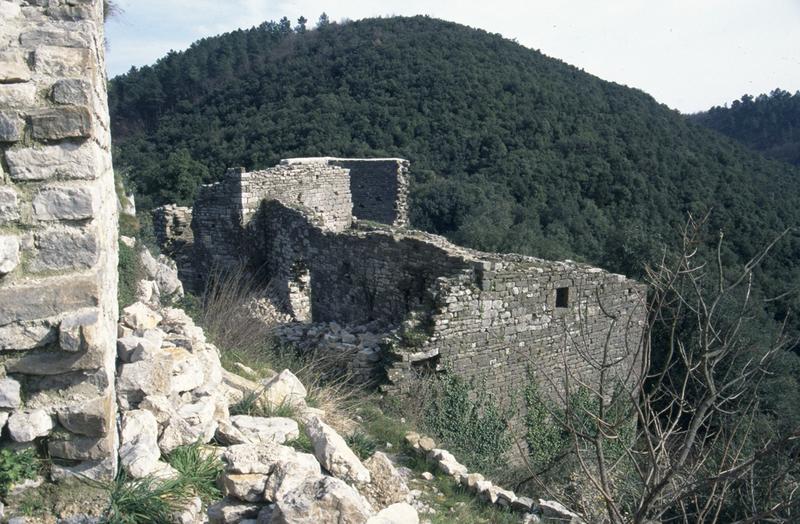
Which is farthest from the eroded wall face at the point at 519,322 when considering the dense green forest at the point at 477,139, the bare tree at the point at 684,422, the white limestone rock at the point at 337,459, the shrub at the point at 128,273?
the dense green forest at the point at 477,139

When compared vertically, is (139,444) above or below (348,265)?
below

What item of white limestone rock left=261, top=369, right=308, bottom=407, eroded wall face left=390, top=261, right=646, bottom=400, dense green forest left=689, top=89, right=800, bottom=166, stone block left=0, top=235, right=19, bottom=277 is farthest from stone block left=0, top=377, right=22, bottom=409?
dense green forest left=689, top=89, right=800, bottom=166

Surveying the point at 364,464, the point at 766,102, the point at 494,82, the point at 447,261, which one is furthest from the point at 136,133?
the point at 766,102

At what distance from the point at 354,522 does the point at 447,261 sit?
542 centimetres

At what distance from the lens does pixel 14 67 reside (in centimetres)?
272

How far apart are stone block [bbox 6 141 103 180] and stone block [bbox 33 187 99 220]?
0.06 meters

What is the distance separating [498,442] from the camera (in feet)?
24.0

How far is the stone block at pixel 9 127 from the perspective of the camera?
2641 mm

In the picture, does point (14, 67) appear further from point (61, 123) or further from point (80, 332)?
point (80, 332)

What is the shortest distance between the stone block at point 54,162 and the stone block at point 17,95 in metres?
0.18

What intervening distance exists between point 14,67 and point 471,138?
31931 mm

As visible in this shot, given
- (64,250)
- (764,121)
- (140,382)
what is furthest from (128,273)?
(764,121)

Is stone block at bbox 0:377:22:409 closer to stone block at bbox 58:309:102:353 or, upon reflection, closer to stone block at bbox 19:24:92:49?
stone block at bbox 58:309:102:353

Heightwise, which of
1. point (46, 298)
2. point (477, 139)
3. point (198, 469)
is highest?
point (477, 139)
